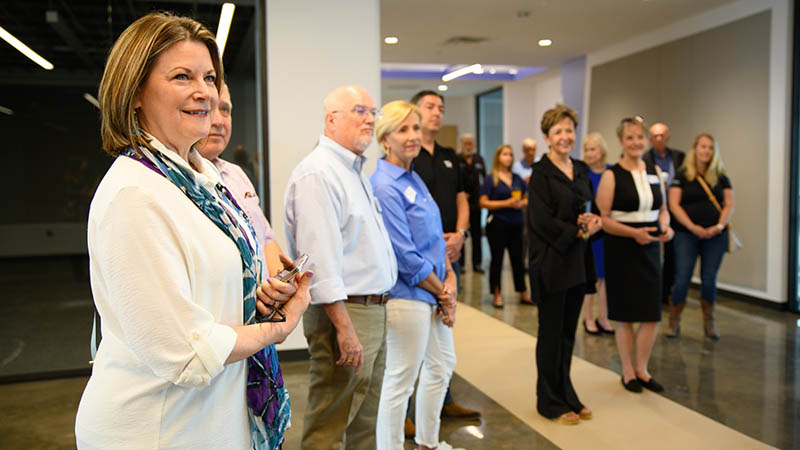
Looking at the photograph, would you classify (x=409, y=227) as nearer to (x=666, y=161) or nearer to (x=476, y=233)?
(x=666, y=161)

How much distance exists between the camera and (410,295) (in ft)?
8.54

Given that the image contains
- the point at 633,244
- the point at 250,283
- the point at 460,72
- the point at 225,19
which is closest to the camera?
the point at 250,283

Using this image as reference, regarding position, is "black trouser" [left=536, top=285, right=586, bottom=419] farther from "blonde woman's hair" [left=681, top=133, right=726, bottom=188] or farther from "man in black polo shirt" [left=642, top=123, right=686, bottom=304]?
"man in black polo shirt" [left=642, top=123, right=686, bottom=304]

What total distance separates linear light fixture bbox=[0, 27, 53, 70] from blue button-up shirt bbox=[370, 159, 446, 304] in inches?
115

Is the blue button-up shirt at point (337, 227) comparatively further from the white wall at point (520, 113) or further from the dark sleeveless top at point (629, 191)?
the white wall at point (520, 113)

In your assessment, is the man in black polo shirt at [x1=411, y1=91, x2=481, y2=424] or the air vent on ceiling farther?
the air vent on ceiling

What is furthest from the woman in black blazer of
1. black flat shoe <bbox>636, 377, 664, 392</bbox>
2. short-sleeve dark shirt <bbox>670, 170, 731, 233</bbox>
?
short-sleeve dark shirt <bbox>670, 170, 731, 233</bbox>

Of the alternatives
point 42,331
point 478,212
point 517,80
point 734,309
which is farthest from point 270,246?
point 517,80

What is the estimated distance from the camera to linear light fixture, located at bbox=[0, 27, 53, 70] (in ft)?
13.7

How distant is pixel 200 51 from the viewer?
1.18 m

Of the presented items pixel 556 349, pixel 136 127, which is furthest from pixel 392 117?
pixel 136 127

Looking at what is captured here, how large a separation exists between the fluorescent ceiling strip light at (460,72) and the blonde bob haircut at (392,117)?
837 centimetres

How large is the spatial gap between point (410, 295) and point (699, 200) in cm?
357

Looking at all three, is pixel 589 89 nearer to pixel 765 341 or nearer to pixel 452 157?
pixel 765 341
